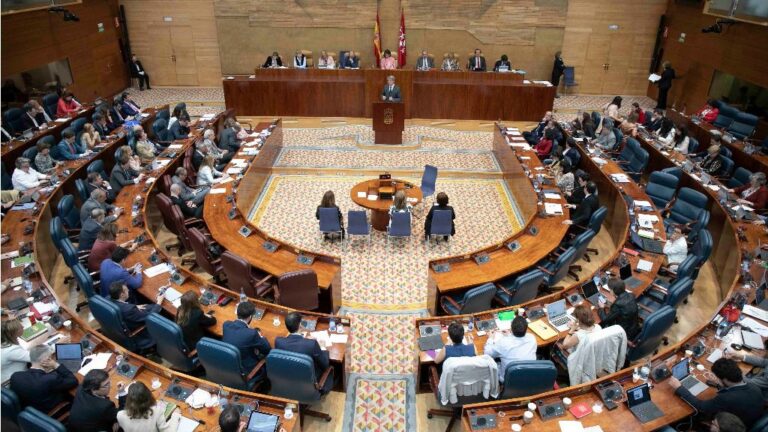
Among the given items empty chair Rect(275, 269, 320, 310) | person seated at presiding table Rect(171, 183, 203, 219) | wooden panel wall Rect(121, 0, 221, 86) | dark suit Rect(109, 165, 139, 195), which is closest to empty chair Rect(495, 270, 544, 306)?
empty chair Rect(275, 269, 320, 310)

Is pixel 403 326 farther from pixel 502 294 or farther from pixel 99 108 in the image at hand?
pixel 99 108

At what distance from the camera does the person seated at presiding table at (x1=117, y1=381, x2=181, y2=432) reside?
4488 millimetres

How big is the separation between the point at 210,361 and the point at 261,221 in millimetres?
5454

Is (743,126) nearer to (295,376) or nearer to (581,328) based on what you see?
(581,328)

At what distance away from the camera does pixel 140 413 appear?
14.9 feet

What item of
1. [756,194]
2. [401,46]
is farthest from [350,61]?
[756,194]

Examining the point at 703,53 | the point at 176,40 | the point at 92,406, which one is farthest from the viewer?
the point at 176,40

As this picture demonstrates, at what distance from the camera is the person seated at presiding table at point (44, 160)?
10.4m

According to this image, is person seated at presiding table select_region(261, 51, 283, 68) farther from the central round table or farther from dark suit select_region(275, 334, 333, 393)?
dark suit select_region(275, 334, 333, 393)

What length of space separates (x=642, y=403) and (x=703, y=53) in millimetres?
15896

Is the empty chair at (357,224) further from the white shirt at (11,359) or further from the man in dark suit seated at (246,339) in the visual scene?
the white shirt at (11,359)

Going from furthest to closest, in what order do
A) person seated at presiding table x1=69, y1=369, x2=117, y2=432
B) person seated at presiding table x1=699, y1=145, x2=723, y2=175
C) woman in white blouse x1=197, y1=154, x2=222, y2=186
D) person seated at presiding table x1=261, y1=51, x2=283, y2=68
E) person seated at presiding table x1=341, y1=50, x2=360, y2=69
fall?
person seated at presiding table x1=341, y1=50, x2=360, y2=69, person seated at presiding table x1=261, y1=51, x2=283, y2=68, person seated at presiding table x1=699, y1=145, x2=723, y2=175, woman in white blouse x1=197, y1=154, x2=222, y2=186, person seated at presiding table x1=69, y1=369, x2=117, y2=432

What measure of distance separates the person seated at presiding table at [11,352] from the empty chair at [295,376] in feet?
8.62

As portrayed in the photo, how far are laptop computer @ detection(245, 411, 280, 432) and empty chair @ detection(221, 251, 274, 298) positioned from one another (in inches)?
96.0
